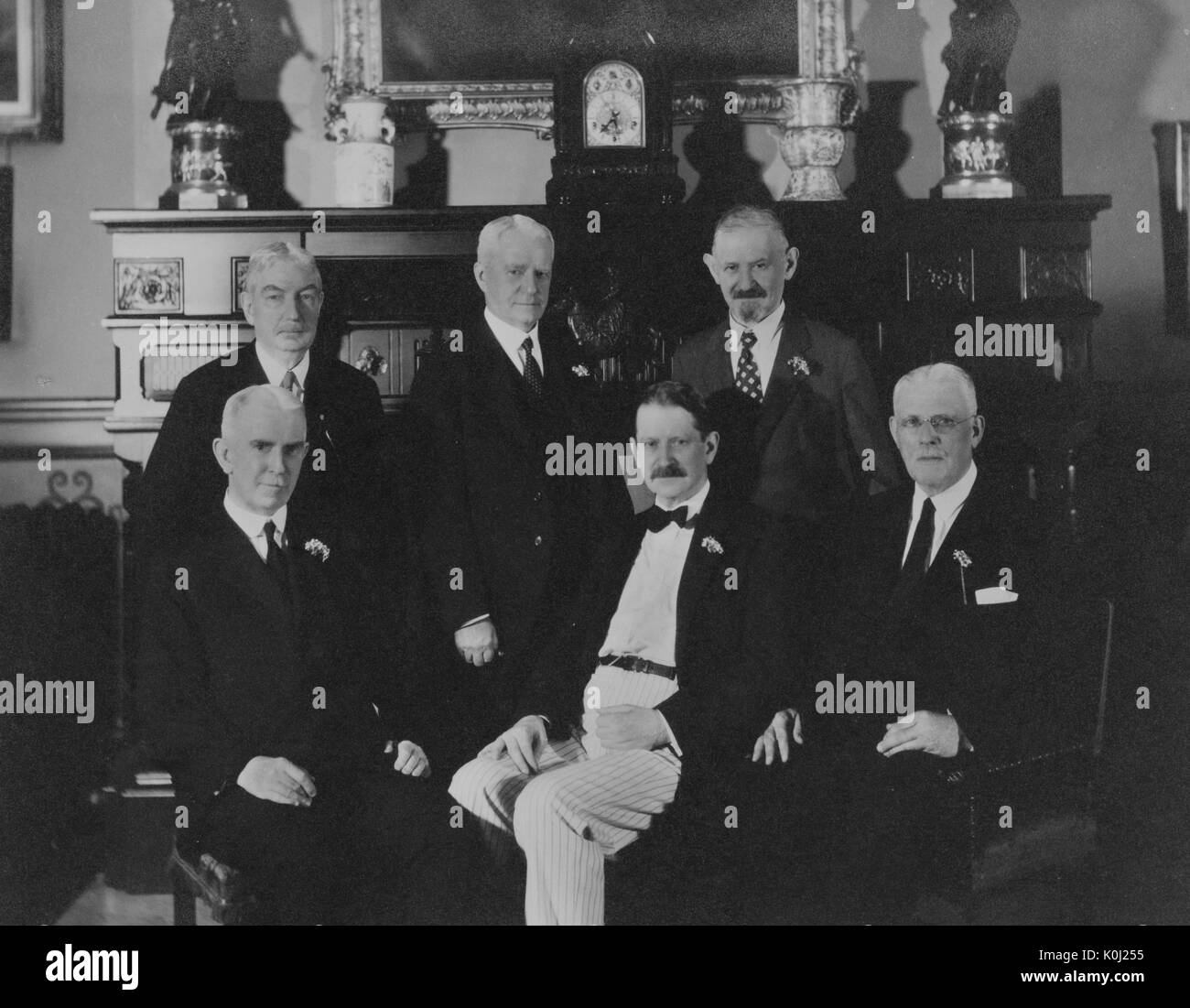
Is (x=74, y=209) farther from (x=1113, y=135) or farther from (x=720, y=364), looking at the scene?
(x=1113, y=135)

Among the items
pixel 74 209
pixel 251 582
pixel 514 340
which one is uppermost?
pixel 74 209

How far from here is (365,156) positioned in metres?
3.09

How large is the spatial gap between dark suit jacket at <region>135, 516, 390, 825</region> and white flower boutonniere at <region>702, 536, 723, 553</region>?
73 centimetres

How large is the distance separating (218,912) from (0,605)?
0.92 metres

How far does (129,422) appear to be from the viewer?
2.98 metres

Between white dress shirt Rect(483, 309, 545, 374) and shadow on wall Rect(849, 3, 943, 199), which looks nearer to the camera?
white dress shirt Rect(483, 309, 545, 374)

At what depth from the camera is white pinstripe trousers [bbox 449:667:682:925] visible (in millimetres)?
2717

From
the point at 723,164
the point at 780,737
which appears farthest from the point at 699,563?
the point at 723,164

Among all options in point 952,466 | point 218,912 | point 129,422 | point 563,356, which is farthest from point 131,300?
point 952,466

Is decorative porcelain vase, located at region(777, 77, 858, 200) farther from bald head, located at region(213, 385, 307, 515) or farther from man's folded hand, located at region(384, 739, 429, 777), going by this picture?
man's folded hand, located at region(384, 739, 429, 777)

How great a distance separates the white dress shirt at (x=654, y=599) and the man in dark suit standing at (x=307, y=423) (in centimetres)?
54

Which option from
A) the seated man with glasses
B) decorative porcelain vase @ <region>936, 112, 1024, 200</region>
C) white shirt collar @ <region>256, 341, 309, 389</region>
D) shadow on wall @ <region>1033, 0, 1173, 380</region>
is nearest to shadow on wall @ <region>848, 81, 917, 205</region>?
decorative porcelain vase @ <region>936, 112, 1024, 200</region>

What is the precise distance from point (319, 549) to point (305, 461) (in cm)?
19
